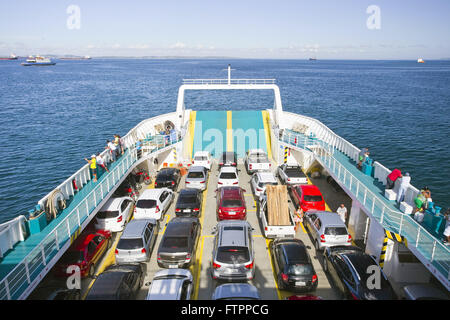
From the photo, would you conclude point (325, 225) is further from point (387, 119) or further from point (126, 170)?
point (387, 119)

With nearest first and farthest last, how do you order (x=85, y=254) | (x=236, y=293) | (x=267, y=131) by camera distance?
(x=236, y=293) < (x=85, y=254) < (x=267, y=131)

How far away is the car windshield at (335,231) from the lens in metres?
12.7

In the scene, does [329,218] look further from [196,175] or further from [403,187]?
[196,175]

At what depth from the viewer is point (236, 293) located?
8812mm

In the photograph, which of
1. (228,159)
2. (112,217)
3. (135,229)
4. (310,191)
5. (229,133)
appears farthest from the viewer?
(229,133)

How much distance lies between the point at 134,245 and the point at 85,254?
169cm

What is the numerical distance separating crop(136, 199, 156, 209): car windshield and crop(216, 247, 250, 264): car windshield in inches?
207

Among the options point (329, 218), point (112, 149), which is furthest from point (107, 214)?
point (329, 218)

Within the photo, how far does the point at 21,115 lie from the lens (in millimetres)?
51500

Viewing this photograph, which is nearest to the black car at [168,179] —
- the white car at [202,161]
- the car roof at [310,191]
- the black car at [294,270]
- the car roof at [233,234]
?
the white car at [202,161]

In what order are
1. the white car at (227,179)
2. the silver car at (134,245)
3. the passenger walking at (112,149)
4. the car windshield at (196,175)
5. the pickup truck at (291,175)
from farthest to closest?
1. the car windshield at (196,175)
2. the pickup truck at (291,175)
3. the white car at (227,179)
4. the passenger walking at (112,149)
5. the silver car at (134,245)

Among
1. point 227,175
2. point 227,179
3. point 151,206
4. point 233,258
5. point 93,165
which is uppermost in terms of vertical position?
point 93,165

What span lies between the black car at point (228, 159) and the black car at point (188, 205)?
6.12 metres

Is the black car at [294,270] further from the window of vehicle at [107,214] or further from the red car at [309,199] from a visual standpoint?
the window of vehicle at [107,214]
